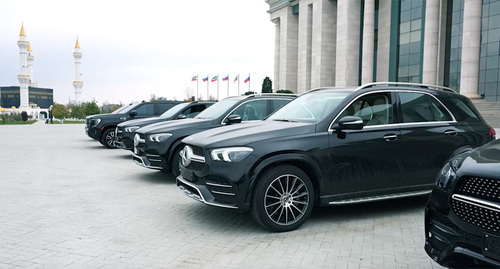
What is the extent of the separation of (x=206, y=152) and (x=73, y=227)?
79.8 inches

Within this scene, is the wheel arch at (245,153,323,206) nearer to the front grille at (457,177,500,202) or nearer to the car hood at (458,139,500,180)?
the car hood at (458,139,500,180)

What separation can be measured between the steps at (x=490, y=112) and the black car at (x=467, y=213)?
83.6 feet

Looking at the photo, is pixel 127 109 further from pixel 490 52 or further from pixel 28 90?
pixel 28 90

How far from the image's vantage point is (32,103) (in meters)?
141

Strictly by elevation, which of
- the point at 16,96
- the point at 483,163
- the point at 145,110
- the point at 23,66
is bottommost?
the point at 483,163

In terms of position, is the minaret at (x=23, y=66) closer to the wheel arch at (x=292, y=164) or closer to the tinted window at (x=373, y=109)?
the tinted window at (x=373, y=109)

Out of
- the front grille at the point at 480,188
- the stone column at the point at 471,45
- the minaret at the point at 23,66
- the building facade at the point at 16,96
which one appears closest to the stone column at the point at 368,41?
the stone column at the point at 471,45

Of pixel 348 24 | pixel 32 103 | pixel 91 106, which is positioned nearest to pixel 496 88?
pixel 348 24

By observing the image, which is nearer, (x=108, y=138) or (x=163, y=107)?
(x=108, y=138)

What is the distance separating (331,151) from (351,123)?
0.45m

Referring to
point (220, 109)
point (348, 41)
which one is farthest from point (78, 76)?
point (220, 109)

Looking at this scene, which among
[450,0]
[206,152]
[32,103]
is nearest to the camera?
[206,152]

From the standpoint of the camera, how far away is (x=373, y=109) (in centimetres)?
584

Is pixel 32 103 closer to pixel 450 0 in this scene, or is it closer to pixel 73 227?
pixel 450 0
